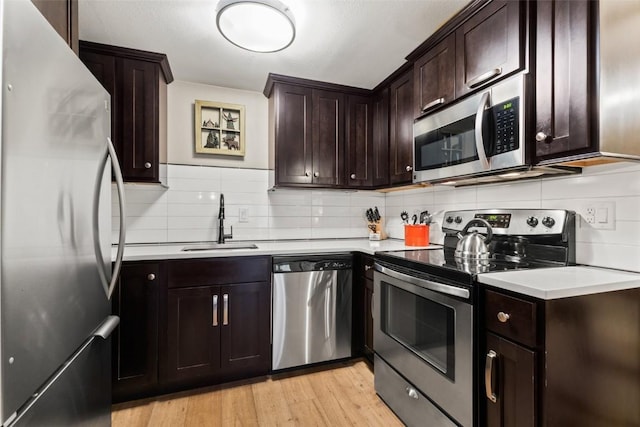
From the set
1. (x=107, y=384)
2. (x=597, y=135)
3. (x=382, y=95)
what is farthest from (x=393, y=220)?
(x=107, y=384)

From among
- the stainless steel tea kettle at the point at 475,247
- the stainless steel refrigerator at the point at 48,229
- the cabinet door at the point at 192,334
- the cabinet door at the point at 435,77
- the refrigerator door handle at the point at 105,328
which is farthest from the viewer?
the cabinet door at the point at 192,334

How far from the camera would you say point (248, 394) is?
A: 1.92 meters

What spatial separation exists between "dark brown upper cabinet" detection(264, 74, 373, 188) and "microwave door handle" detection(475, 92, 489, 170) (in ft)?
4.04

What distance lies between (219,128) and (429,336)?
2.20 metres

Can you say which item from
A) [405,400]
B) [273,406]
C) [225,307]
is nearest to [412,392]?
[405,400]

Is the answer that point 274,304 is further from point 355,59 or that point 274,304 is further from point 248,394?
point 355,59

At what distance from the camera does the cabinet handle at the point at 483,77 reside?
1.42 m

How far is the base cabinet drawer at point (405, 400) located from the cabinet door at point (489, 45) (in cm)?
158

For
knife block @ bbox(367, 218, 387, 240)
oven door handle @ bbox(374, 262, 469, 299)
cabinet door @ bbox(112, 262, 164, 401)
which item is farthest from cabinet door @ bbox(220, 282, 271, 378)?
knife block @ bbox(367, 218, 387, 240)

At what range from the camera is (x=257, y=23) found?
5.02ft

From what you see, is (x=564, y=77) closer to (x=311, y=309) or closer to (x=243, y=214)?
(x=311, y=309)

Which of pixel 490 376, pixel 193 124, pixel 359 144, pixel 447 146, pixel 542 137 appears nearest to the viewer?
pixel 490 376

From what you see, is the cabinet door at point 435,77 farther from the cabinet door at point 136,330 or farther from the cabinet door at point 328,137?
the cabinet door at point 136,330

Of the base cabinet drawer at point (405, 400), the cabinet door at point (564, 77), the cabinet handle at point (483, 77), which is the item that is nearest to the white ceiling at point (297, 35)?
the cabinet handle at point (483, 77)
